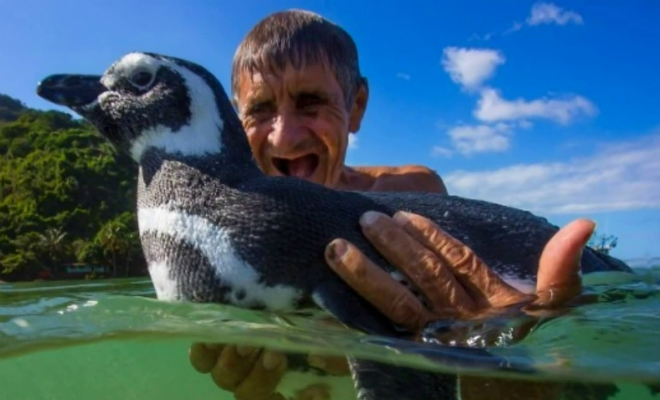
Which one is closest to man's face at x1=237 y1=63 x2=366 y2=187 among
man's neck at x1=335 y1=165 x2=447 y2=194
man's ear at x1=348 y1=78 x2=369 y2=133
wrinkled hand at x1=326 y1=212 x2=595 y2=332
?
man's ear at x1=348 y1=78 x2=369 y2=133

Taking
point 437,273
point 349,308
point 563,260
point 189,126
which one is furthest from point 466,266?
point 189,126

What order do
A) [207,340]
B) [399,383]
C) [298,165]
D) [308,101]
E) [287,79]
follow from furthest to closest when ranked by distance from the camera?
[298,165] → [308,101] → [287,79] → [207,340] → [399,383]

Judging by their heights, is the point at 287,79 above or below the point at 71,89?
above

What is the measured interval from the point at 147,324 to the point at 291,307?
88cm

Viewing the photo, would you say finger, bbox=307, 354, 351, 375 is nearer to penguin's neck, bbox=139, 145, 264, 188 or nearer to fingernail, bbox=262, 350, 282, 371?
fingernail, bbox=262, 350, 282, 371

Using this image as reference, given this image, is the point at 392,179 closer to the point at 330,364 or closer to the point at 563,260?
the point at 330,364

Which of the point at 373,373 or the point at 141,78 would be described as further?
the point at 141,78

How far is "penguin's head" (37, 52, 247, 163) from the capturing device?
2.85 meters

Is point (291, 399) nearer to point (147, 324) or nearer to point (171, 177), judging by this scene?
point (147, 324)

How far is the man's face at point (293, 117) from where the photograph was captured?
3.99m

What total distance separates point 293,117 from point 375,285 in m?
1.81

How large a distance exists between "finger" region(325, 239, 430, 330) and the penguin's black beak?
1244mm

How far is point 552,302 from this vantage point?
2686 millimetres

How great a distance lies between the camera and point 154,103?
285 centimetres
